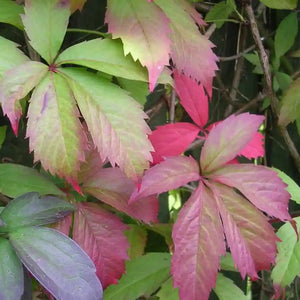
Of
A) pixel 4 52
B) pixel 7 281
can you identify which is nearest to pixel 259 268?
pixel 7 281

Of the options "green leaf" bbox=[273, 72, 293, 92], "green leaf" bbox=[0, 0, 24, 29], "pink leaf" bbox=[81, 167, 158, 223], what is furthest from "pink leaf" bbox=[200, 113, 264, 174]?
"green leaf" bbox=[273, 72, 293, 92]

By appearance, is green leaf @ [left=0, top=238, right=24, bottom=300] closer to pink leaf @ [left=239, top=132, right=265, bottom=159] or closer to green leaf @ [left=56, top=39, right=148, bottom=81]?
green leaf @ [left=56, top=39, right=148, bottom=81]

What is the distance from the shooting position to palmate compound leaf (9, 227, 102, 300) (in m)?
0.58

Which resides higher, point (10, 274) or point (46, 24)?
point (46, 24)

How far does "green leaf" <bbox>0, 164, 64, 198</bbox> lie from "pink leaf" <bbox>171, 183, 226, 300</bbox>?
196 millimetres

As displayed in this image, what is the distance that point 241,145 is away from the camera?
0.78 meters

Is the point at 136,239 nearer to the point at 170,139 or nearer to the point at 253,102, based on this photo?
the point at 170,139

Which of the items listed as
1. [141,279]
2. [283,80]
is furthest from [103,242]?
[283,80]

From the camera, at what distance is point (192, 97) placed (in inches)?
35.7

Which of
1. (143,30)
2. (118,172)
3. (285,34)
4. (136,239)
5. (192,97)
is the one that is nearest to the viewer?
(143,30)

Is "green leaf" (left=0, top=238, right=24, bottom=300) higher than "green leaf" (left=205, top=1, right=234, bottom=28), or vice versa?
"green leaf" (left=205, top=1, right=234, bottom=28)

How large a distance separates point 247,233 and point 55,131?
306mm

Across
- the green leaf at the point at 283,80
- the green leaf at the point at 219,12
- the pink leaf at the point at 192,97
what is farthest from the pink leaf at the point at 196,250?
the green leaf at the point at 283,80

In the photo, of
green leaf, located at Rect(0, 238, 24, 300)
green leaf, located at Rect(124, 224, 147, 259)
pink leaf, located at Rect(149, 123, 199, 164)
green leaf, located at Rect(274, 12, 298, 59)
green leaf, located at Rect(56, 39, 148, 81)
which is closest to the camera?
green leaf, located at Rect(0, 238, 24, 300)
